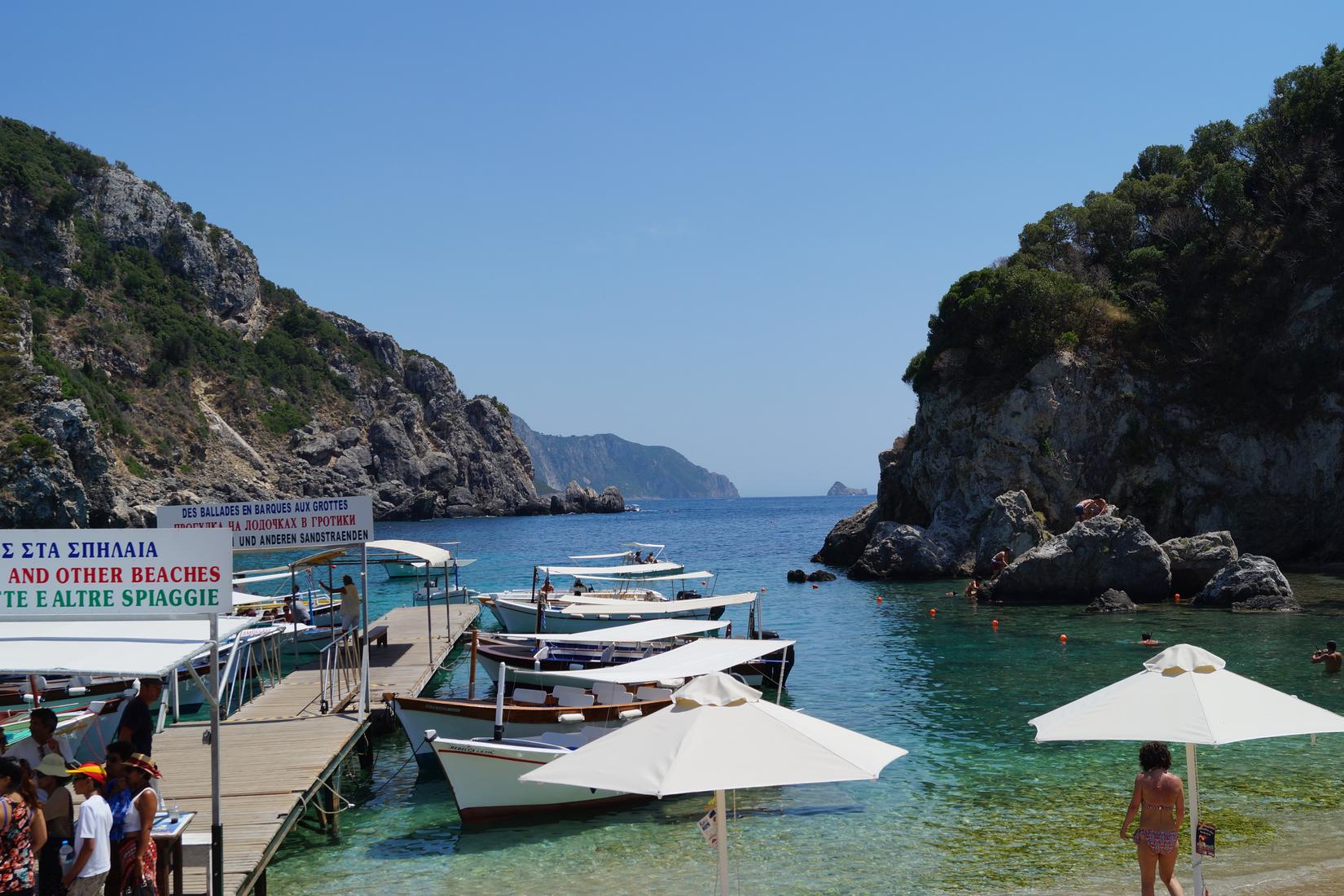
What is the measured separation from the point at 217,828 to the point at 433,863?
13.2ft

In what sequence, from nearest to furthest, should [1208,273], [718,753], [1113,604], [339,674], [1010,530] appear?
1. [718,753]
2. [339,674]
3. [1113,604]
4. [1010,530]
5. [1208,273]

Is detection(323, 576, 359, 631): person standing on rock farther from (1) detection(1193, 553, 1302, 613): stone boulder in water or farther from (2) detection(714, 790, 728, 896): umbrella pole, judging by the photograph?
(1) detection(1193, 553, 1302, 613): stone boulder in water

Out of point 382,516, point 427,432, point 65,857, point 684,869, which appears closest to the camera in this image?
point 65,857

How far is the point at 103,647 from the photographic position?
10359mm

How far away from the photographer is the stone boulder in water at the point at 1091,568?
128 feet

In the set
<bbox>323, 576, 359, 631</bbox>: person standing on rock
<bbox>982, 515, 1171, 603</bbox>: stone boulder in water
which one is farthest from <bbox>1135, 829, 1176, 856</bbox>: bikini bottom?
<bbox>982, 515, 1171, 603</bbox>: stone boulder in water

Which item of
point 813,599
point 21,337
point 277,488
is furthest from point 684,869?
point 277,488

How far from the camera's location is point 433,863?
42.4ft

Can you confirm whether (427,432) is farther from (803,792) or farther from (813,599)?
(803,792)

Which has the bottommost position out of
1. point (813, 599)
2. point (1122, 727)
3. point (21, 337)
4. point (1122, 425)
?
point (813, 599)

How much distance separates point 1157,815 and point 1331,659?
19.6m

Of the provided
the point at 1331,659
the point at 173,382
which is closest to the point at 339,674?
the point at 1331,659

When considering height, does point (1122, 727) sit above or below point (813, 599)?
above

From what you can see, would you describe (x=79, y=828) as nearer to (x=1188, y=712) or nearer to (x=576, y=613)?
(x=1188, y=712)
